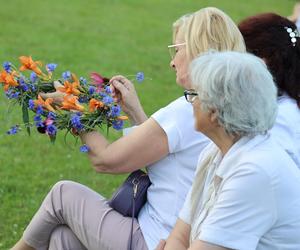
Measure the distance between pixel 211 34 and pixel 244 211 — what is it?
3.55 feet

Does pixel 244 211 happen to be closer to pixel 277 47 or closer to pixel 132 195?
pixel 132 195

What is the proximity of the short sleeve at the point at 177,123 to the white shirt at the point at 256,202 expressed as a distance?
71cm

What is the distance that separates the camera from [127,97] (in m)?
4.01

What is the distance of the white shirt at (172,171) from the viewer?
3648 millimetres

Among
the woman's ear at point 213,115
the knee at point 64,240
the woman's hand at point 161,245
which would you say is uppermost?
the woman's ear at point 213,115

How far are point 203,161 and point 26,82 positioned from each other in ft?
3.79

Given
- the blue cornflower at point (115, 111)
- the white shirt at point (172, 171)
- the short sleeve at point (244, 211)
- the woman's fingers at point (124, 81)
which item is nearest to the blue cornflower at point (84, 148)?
the blue cornflower at point (115, 111)

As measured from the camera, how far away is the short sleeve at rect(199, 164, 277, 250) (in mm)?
2801

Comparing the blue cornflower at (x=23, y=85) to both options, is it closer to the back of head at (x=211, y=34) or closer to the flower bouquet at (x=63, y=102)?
the flower bouquet at (x=63, y=102)

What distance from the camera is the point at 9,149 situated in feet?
23.5

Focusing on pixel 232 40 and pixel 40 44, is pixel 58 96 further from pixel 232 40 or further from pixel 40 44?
pixel 40 44

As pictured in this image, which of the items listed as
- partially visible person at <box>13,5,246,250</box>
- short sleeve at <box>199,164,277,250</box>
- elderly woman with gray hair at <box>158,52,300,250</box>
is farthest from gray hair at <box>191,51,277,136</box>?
partially visible person at <box>13,5,246,250</box>

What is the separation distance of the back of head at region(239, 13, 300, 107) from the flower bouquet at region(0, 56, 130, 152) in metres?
0.61

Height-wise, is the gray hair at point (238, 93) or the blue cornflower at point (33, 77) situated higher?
the gray hair at point (238, 93)
